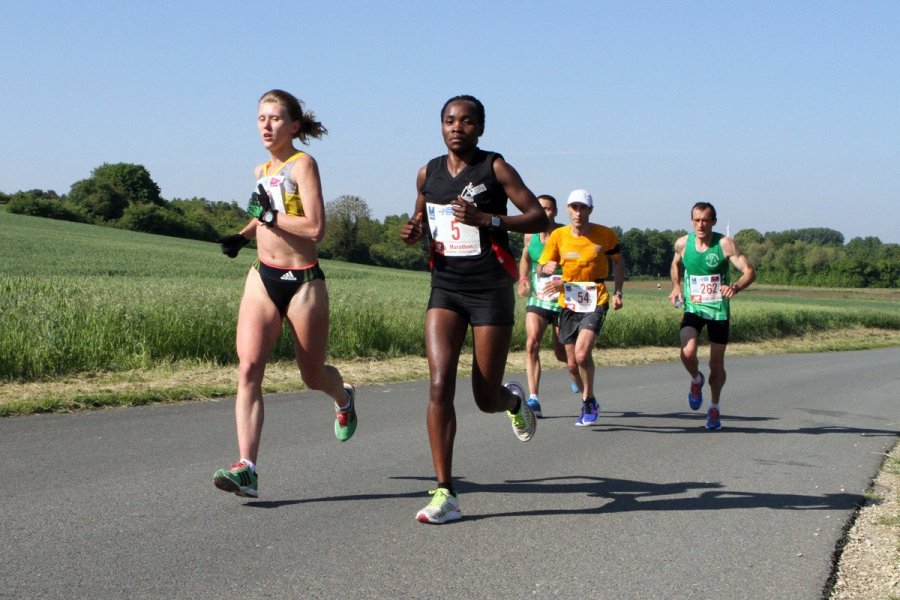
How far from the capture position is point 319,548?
4.67 meters

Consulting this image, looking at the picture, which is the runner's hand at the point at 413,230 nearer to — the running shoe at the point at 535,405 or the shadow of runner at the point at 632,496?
the shadow of runner at the point at 632,496

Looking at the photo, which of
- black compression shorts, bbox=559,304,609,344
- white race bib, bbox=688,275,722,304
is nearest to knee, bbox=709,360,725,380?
white race bib, bbox=688,275,722,304

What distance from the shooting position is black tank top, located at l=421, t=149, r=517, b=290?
17.6ft

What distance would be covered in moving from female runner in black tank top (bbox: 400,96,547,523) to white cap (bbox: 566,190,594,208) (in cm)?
387

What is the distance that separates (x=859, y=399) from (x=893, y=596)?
31.7ft

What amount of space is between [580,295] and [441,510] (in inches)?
178

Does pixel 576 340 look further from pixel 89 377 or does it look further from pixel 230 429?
pixel 89 377

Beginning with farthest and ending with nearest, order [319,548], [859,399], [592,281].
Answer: [859,399]
[592,281]
[319,548]

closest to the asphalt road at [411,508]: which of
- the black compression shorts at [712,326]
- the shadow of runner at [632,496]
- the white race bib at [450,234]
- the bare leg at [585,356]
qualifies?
the shadow of runner at [632,496]

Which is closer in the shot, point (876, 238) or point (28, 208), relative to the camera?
point (28, 208)

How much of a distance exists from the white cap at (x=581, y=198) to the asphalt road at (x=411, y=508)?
1973 mm

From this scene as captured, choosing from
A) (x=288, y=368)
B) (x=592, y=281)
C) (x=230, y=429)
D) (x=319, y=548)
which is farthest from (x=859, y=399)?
(x=319, y=548)

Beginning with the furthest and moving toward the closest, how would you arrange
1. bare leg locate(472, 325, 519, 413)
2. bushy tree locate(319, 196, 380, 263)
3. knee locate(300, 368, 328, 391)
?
bushy tree locate(319, 196, 380, 263) < knee locate(300, 368, 328, 391) < bare leg locate(472, 325, 519, 413)

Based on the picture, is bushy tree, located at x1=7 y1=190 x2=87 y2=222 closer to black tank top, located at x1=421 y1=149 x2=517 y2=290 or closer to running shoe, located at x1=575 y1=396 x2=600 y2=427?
running shoe, located at x1=575 y1=396 x2=600 y2=427
